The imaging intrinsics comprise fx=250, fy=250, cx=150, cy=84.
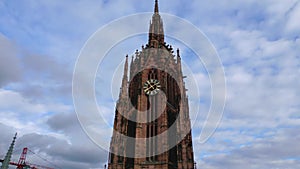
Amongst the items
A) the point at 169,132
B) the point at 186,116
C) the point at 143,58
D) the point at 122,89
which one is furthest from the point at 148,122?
the point at 143,58

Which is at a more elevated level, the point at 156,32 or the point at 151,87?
the point at 156,32

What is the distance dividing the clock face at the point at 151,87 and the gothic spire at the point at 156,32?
1193 cm

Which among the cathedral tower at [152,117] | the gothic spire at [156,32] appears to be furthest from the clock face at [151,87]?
the gothic spire at [156,32]

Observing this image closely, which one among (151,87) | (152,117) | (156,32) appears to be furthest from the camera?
(156,32)

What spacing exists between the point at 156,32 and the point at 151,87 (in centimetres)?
2164

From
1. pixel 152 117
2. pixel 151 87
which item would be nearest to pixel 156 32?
pixel 151 87

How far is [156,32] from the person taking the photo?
63.8 meters

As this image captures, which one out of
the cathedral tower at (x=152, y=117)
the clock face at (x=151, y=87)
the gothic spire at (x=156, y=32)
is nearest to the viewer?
the cathedral tower at (x=152, y=117)

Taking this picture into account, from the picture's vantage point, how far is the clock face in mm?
46781

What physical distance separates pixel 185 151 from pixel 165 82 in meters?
14.9

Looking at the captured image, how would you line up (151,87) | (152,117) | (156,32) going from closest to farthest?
1. (152,117)
2. (151,87)
3. (156,32)

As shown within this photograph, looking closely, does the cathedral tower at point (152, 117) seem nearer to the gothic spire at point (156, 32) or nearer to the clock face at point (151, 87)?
the clock face at point (151, 87)

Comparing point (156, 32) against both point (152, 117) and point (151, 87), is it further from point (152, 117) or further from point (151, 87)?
point (152, 117)

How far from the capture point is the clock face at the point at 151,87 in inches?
1842
